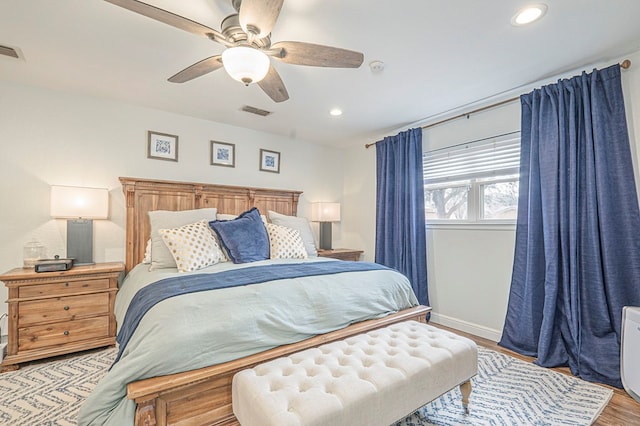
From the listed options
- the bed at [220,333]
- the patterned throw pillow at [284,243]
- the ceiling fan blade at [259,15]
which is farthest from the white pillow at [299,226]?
the ceiling fan blade at [259,15]

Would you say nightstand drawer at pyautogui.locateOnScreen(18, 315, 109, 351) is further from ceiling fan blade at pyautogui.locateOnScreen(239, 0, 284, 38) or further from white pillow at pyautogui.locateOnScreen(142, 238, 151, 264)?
ceiling fan blade at pyautogui.locateOnScreen(239, 0, 284, 38)

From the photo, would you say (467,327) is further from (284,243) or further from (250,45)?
(250,45)

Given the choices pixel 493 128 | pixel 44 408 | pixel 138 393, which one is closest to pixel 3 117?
pixel 44 408

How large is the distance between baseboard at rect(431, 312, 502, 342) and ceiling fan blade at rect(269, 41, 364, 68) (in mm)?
2771

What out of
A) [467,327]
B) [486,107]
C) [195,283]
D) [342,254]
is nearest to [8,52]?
[195,283]

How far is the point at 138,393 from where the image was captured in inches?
49.1

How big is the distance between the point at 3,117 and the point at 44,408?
247 centimetres

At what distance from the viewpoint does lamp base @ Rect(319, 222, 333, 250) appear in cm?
433

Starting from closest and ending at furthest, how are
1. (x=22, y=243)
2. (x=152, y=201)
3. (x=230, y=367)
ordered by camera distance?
(x=230, y=367)
(x=22, y=243)
(x=152, y=201)

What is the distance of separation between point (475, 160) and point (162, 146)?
3.44 metres

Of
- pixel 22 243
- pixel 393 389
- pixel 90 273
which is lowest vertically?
pixel 393 389

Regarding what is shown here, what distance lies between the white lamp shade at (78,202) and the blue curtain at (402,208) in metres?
3.08

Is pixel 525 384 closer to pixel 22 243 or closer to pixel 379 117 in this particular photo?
pixel 379 117

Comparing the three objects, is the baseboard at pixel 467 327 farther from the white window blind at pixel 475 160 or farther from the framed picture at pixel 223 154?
the framed picture at pixel 223 154
